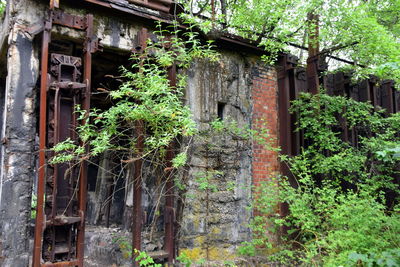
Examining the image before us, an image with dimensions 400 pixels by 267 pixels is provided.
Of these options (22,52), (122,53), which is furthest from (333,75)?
(22,52)

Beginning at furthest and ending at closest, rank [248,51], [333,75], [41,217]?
[333,75], [248,51], [41,217]

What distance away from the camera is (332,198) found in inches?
220

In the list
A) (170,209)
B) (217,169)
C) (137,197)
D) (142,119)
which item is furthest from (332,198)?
(142,119)

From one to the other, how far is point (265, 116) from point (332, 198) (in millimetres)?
2226

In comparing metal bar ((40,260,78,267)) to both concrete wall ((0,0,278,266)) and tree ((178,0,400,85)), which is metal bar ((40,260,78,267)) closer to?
concrete wall ((0,0,278,266))

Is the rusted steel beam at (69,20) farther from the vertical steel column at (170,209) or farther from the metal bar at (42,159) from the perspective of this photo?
the vertical steel column at (170,209)

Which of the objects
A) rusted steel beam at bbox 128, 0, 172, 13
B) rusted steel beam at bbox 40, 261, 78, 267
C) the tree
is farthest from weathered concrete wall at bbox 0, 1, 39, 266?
the tree

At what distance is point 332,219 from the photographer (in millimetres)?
5273

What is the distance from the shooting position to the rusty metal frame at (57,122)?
168 inches

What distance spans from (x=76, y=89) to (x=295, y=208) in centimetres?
405

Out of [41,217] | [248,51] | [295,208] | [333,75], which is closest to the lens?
[41,217]

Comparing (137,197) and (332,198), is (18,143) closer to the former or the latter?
(137,197)

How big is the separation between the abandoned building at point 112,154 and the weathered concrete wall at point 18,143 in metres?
0.01

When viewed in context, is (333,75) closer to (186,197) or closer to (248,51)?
(248,51)
